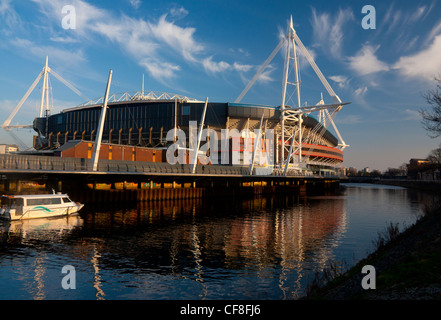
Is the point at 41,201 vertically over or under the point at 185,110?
under

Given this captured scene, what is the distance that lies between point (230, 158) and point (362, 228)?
77457mm

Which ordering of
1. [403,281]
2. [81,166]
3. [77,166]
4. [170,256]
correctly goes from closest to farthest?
1. [403,281]
2. [170,256]
3. [77,166]
4. [81,166]

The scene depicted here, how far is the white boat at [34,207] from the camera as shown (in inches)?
1412

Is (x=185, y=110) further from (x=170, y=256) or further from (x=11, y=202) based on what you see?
(x=170, y=256)

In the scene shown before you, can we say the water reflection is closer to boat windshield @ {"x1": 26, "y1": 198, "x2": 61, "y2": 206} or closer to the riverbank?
the riverbank

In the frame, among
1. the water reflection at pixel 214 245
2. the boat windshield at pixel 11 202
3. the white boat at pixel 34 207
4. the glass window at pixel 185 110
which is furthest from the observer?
the glass window at pixel 185 110

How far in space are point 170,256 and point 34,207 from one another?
22.6 meters

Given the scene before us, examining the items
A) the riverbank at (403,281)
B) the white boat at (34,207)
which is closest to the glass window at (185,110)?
the white boat at (34,207)

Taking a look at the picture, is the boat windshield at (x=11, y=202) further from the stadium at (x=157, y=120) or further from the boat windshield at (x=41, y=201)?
the stadium at (x=157, y=120)

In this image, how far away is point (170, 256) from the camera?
75.2 feet

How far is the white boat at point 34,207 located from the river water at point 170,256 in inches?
48.6
